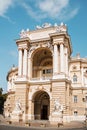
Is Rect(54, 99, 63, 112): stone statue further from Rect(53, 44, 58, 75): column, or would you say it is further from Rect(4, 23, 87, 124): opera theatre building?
Rect(53, 44, 58, 75): column

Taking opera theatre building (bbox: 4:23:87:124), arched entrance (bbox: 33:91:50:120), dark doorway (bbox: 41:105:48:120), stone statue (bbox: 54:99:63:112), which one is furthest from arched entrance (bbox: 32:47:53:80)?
stone statue (bbox: 54:99:63:112)

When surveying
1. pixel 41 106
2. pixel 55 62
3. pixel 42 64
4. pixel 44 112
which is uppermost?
pixel 42 64

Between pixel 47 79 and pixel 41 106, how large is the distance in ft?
23.3

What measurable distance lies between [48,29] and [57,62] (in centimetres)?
733

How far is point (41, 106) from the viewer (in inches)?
1825

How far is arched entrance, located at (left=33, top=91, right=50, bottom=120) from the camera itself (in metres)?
45.0

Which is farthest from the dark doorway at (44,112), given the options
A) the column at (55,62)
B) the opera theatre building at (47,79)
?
the column at (55,62)

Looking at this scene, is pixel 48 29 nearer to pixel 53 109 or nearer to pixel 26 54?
pixel 26 54

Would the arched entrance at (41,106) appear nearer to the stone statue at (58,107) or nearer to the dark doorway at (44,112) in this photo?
the dark doorway at (44,112)

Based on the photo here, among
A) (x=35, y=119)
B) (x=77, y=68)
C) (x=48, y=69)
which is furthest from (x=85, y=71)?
(x=35, y=119)

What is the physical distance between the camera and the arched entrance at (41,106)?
4500 centimetres

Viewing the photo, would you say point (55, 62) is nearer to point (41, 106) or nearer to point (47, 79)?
point (47, 79)

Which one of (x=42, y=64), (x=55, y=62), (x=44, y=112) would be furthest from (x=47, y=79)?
(x=44, y=112)

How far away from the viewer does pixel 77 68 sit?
51969 millimetres
